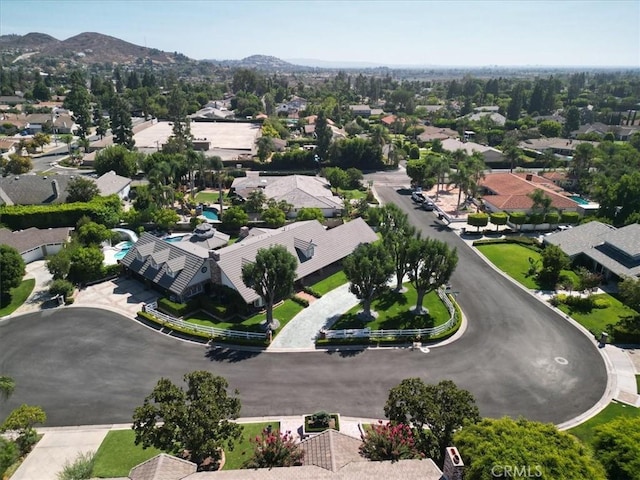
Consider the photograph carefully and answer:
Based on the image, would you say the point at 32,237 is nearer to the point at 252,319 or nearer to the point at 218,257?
the point at 218,257

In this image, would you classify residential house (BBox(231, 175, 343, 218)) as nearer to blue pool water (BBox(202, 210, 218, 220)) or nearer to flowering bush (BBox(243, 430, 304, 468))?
blue pool water (BBox(202, 210, 218, 220))

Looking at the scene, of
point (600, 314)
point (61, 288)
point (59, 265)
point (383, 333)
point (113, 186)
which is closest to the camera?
point (383, 333)

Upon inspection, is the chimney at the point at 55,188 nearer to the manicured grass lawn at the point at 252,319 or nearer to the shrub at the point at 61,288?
the shrub at the point at 61,288

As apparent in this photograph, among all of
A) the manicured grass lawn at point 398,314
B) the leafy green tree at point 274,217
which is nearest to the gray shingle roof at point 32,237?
the leafy green tree at point 274,217

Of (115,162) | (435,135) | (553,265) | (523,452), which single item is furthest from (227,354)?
(435,135)

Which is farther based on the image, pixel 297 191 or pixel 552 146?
pixel 552 146

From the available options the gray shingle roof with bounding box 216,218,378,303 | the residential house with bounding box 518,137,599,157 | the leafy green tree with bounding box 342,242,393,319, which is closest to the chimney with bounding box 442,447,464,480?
the leafy green tree with bounding box 342,242,393,319

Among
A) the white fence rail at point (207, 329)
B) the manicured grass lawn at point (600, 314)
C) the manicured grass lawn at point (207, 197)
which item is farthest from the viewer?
the manicured grass lawn at point (207, 197)
